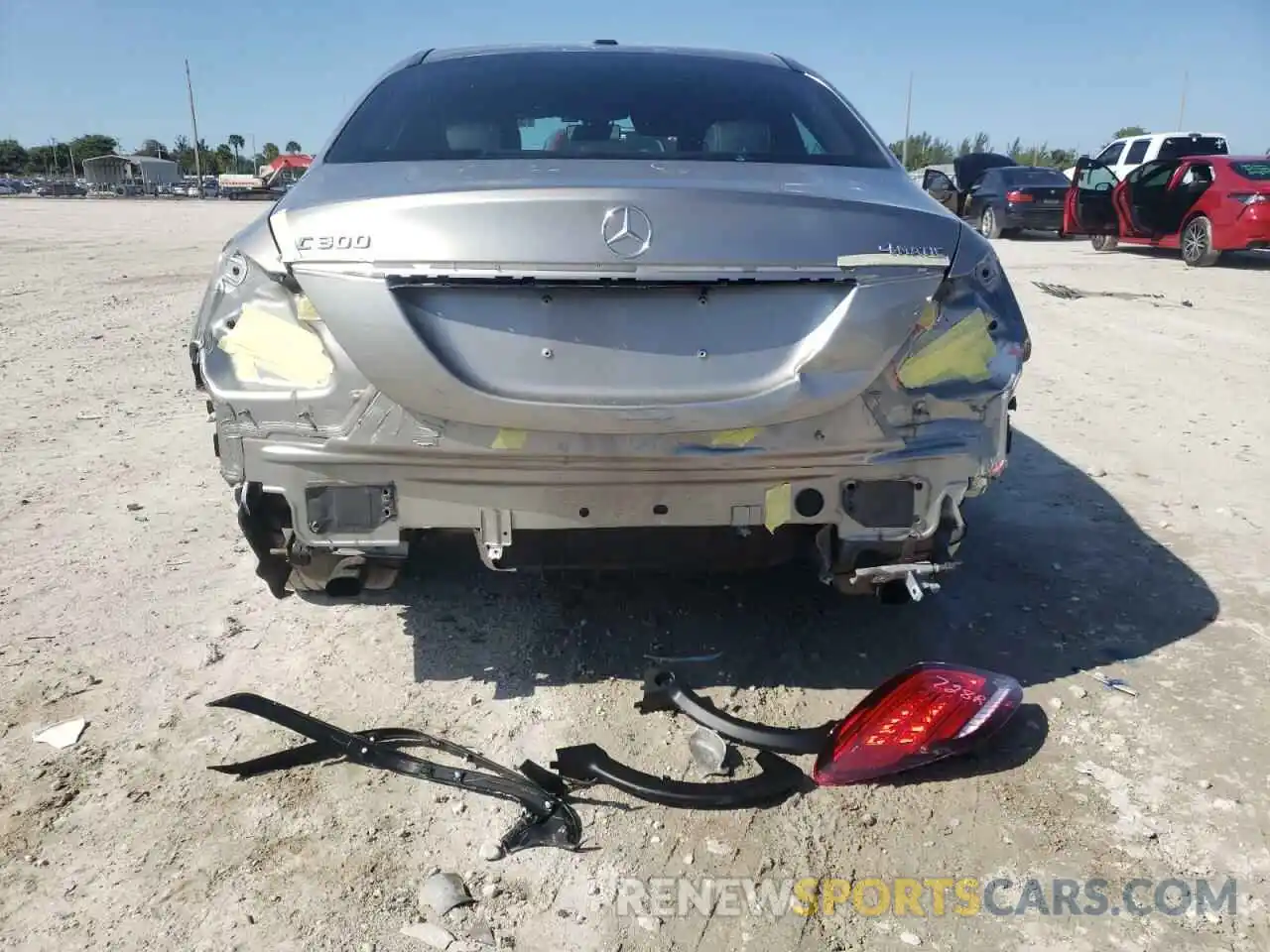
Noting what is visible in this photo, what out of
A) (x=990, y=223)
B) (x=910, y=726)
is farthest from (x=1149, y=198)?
(x=910, y=726)

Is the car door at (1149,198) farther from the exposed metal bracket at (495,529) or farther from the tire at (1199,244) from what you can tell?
the exposed metal bracket at (495,529)

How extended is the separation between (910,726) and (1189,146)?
69.1ft

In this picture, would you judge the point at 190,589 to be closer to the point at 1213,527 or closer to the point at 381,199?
the point at 381,199

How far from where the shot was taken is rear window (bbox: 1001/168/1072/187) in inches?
773

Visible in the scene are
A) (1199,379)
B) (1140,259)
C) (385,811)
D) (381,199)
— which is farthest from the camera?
(1140,259)

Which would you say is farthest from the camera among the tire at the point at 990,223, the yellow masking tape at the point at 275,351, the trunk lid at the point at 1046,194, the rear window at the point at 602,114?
the tire at the point at 990,223

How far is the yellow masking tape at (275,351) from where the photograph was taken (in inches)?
92.4

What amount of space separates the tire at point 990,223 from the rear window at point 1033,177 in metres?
0.64

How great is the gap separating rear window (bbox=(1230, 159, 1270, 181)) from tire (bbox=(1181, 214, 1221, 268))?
716mm

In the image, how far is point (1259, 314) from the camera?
9867 millimetres

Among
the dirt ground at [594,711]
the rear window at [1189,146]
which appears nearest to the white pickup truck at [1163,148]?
the rear window at [1189,146]

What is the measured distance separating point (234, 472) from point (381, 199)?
0.76m

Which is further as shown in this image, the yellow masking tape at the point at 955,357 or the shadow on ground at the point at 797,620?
the shadow on ground at the point at 797,620

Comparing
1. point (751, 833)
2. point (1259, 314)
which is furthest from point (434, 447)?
point (1259, 314)
